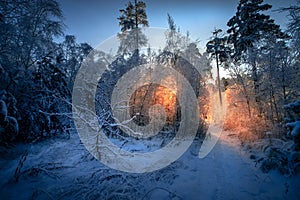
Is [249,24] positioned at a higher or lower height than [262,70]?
higher

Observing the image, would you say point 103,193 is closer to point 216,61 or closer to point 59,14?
point 59,14

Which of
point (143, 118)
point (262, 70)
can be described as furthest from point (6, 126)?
point (262, 70)

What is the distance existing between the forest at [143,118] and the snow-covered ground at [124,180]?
32 mm

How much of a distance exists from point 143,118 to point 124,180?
6.59m

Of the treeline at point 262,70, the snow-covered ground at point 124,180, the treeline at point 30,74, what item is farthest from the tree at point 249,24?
the treeline at point 30,74

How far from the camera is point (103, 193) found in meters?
3.42

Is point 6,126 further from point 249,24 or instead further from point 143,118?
point 249,24

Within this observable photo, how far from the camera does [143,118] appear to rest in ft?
34.9

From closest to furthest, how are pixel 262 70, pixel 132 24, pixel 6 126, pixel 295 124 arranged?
pixel 295 124
pixel 6 126
pixel 262 70
pixel 132 24

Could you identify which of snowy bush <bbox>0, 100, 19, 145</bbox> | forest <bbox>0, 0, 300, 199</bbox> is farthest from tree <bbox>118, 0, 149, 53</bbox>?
snowy bush <bbox>0, 100, 19, 145</bbox>

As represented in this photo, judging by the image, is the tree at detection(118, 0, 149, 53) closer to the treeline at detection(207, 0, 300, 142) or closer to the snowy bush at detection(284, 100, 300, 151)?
the treeline at detection(207, 0, 300, 142)

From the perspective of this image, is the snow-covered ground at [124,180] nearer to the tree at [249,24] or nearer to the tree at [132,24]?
the tree at [249,24]

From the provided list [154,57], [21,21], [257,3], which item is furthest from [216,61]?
[21,21]

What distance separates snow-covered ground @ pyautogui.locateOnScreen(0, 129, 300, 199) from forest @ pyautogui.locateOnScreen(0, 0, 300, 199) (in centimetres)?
3
